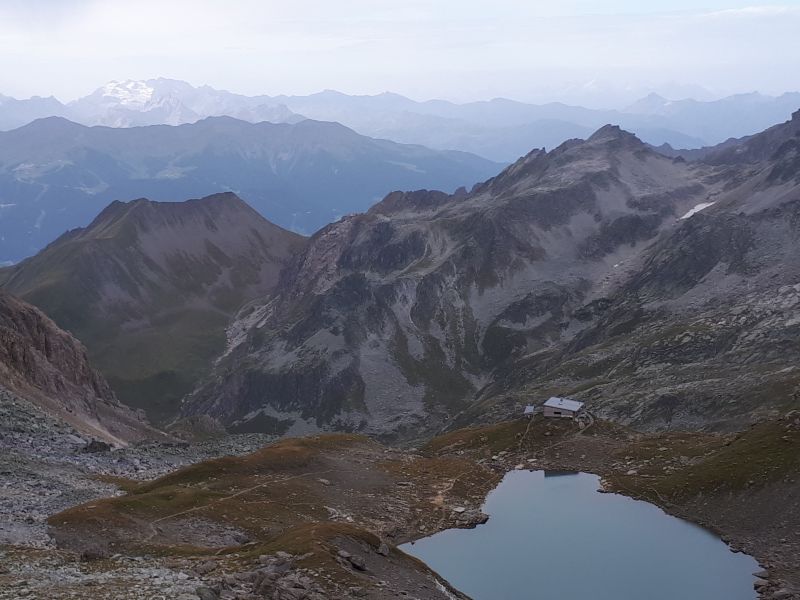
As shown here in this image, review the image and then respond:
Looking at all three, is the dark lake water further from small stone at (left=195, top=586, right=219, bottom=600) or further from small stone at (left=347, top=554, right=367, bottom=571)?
small stone at (left=195, top=586, right=219, bottom=600)

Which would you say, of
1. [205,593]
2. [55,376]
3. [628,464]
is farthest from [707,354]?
[205,593]

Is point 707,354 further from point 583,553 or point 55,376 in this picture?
point 55,376

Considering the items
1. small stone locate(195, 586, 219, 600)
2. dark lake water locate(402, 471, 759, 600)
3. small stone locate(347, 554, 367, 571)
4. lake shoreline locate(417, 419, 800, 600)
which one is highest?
small stone locate(195, 586, 219, 600)

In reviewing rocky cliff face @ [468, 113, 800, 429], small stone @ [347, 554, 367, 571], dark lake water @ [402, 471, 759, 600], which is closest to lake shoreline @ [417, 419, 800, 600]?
dark lake water @ [402, 471, 759, 600]

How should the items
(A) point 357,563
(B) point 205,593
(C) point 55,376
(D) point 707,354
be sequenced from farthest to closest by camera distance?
(D) point 707,354, (C) point 55,376, (A) point 357,563, (B) point 205,593

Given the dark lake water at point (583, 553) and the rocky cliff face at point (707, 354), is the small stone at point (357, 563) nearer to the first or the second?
the dark lake water at point (583, 553)

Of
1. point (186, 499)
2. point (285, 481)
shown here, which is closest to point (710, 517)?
point (285, 481)
